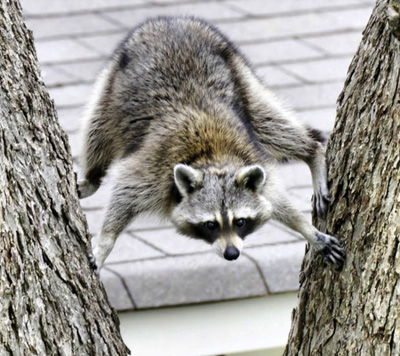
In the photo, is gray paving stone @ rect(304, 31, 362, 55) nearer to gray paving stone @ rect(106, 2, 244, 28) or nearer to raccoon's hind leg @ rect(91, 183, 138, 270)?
gray paving stone @ rect(106, 2, 244, 28)

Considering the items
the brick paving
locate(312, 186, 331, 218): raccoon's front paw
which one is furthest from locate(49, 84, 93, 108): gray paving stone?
locate(312, 186, 331, 218): raccoon's front paw

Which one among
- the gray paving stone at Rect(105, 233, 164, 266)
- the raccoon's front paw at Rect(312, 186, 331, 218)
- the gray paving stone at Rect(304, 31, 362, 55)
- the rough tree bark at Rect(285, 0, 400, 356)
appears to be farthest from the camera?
the gray paving stone at Rect(304, 31, 362, 55)

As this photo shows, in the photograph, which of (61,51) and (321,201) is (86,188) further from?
(61,51)

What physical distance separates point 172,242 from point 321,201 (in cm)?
213

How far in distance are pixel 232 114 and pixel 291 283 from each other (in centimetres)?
103

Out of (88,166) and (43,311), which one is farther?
(88,166)

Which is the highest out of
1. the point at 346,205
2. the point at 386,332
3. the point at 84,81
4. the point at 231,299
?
the point at 346,205

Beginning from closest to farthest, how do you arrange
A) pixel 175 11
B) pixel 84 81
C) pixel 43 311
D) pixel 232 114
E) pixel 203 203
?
pixel 43 311, pixel 203 203, pixel 232 114, pixel 84 81, pixel 175 11

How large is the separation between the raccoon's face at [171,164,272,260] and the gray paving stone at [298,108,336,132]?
2162 mm

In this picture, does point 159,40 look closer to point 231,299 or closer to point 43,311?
point 231,299

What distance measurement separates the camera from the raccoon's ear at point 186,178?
4.55 metres

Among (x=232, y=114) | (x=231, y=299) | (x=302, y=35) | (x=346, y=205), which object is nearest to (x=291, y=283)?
(x=231, y=299)

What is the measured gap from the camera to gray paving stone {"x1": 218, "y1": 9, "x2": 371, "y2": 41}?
8.10 meters

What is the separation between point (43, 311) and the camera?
10.3 ft
